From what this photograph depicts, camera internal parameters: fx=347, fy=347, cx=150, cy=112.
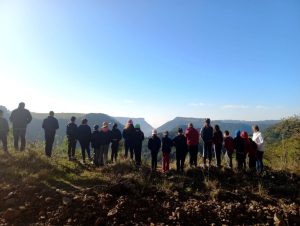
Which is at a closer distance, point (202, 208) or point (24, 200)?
point (202, 208)

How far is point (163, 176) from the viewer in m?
12.4

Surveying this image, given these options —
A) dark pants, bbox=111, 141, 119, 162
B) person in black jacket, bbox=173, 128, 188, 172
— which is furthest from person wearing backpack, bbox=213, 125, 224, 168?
dark pants, bbox=111, 141, 119, 162

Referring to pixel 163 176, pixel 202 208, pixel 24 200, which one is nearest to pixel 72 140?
pixel 163 176

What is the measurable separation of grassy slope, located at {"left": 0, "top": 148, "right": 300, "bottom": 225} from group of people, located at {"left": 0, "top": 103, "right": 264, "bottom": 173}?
1.41 metres

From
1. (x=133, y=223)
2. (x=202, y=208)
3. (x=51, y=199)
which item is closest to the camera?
(x=133, y=223)

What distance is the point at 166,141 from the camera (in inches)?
565

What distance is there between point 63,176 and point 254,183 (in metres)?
6.57

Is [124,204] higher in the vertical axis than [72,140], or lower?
lower

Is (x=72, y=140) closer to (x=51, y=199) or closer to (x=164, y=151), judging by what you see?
(x=164, y=151)

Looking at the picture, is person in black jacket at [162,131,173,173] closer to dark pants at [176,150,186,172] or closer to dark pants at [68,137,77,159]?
dark pants at [176,150,186,172]

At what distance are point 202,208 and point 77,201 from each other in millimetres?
3114

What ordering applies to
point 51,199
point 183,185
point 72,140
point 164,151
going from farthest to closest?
point 72,140, point 164,151, point 183,185, point 51,199

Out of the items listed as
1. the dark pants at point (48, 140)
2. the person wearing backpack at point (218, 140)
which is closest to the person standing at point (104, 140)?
the dark pants at point (48, 140)

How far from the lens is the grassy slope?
8039mm
